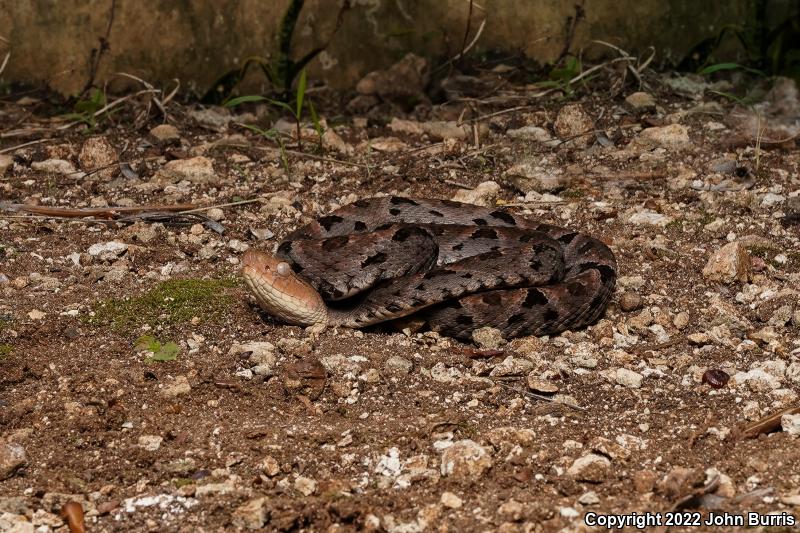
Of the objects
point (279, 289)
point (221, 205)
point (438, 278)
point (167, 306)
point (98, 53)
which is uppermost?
point (98, 53)

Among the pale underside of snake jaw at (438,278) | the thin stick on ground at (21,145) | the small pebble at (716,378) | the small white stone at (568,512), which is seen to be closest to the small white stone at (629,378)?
the small pebble at (716,378)

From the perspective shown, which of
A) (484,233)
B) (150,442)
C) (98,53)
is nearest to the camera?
(150,442)

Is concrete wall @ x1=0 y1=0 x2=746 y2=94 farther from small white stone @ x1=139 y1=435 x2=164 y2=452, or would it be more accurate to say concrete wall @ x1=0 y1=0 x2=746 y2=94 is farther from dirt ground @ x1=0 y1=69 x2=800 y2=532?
small white stone @ x1=139 y1=435 x2=164 y2=452

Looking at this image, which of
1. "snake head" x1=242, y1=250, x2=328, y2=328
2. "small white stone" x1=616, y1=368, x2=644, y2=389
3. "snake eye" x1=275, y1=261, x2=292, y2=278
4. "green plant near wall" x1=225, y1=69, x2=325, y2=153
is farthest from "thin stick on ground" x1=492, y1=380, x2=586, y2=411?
"green plant near wall" x1=225, y1=69, x2=325, y2=153

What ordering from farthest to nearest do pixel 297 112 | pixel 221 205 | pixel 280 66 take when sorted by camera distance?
pixel 280 66
pixel 297 112
pixel 221 205

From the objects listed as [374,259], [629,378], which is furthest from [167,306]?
[629,378]

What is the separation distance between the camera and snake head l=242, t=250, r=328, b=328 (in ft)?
18.1

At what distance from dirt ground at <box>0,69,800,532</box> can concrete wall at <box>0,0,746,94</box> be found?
40cm

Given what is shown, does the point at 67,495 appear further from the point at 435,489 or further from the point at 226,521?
the point at 435,489

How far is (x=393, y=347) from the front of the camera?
5523 mm

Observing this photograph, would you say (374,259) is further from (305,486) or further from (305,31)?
(305,31)

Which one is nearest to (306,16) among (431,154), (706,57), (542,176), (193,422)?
(431,154)

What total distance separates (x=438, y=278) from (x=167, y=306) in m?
1.51

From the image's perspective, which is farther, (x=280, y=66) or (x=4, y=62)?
(x=280, y=66)
